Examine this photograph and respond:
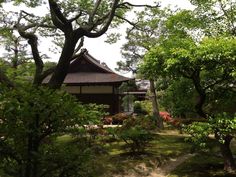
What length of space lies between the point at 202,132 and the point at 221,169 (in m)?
3.60

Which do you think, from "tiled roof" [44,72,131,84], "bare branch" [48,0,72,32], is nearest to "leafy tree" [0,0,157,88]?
"bare branch" [48,0,72,32]

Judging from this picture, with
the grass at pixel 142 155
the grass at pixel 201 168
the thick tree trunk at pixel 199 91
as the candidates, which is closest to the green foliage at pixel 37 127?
the thick tree trunk at pixel 199 91

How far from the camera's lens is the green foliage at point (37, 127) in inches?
268

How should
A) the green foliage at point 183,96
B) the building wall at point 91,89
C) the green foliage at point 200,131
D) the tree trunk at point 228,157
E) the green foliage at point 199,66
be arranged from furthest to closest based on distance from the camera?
1. the building wall at point 91,89
2. the green foliage at point 183,96
3. the tree trunk at point 228,157
4. the green foliage at point 200,131
5. the green foliage at point 199,66

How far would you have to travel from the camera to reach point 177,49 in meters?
12.0

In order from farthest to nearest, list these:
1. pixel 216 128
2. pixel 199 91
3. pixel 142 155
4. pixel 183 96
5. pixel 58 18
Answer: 1. pixel 142 155
2. pixel 58 18
3. pixel 183 96
4. pixel 199 91
5. pixel 216 128

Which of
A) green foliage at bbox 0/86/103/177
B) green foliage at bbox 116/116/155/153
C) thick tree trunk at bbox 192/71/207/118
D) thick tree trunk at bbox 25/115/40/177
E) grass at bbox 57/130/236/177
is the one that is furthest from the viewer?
green foliage at bbox 116/116/155/153

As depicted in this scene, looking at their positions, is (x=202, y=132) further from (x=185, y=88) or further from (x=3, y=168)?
(x=3, y=168)

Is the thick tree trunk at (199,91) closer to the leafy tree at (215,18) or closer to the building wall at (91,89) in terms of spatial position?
the leafy tree at (215,18)

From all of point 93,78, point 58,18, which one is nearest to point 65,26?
point 58,18

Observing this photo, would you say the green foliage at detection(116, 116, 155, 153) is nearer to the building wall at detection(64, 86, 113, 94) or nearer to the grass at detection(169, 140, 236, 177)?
the grass at detection(169, 140, 236, 177)

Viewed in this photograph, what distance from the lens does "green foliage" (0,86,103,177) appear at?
22.3 ft

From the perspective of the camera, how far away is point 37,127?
702 centimetres

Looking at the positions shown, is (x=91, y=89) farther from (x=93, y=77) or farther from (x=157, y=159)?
(x=157, y=159)
